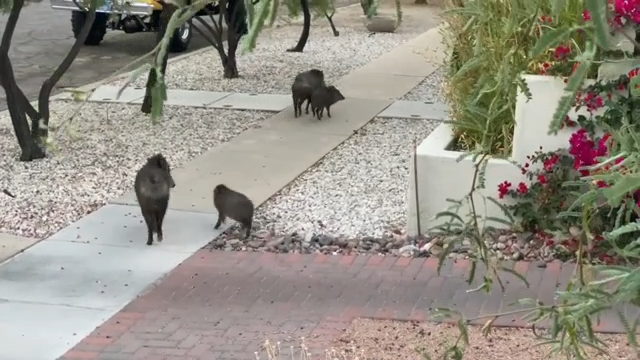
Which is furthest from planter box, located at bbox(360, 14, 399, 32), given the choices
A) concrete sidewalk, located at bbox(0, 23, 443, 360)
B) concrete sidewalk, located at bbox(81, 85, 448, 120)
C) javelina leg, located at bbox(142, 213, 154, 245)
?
javelina leg, located at bbox(142, 213, 154, 245)

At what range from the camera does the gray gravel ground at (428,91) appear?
13117mm

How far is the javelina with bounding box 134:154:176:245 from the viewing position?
7.36 meters

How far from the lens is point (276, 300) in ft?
20.9

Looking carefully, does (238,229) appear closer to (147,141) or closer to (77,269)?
(77,269)

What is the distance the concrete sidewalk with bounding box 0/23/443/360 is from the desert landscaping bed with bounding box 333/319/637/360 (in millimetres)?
1557

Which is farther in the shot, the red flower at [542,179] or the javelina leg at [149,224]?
the javelina leg at [149,224]

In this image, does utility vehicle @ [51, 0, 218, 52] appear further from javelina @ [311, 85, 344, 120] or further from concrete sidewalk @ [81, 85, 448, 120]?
javelina @ [311, 85, 344, 120]

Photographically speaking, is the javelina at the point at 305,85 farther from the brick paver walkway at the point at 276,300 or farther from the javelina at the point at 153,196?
the brick paver walkway at the point at 276,300

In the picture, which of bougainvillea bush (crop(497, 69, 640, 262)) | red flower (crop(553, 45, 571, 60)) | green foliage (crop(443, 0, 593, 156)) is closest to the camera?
green foliage (crop(443, 0, 593, 156))

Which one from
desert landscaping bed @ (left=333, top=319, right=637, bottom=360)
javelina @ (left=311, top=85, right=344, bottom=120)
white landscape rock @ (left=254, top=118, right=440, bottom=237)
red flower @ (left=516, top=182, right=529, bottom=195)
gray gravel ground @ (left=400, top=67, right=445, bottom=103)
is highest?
red flower @ (left=516, top=182, right=529, bottom=195)

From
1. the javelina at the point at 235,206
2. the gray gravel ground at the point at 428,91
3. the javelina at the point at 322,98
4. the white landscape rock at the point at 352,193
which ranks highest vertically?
the javelina at the point at 235,206

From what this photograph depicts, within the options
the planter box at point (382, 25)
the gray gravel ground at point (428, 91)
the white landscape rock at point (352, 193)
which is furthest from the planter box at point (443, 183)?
the planter box at point (382, 25)

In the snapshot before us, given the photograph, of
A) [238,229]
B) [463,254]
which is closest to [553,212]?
[463,254]

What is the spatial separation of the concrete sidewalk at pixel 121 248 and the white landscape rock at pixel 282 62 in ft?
7.95
